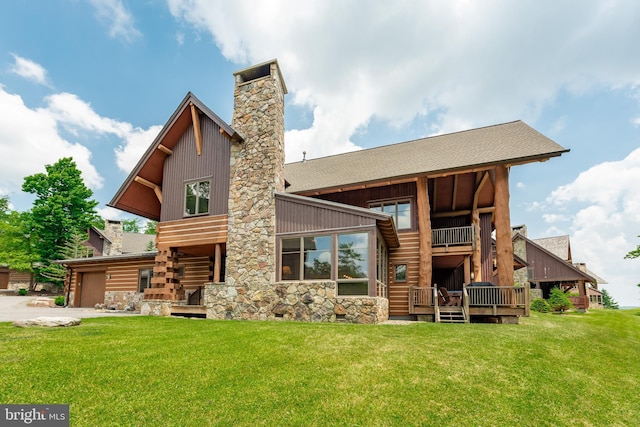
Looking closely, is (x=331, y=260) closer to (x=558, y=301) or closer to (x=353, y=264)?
(x=353, y=264)

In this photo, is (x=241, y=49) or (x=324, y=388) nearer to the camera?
(x=324, y=388)

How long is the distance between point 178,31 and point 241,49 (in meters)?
2.56

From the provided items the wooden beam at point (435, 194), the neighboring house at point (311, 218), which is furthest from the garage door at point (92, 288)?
the wooden beam at point (435, 194)

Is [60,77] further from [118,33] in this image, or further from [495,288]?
[495,288]

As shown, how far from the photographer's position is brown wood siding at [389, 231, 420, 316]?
1464cm

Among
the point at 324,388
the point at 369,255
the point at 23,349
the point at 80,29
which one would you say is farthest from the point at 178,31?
the point at 324,388

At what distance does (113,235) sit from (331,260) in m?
Result: 27.1

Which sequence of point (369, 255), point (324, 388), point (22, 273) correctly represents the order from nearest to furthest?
point (324, 388) → point (369, 255) → point (22, 273)

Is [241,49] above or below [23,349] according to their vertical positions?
above

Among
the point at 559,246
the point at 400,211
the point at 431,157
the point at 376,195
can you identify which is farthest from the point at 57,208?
the point at 559,246

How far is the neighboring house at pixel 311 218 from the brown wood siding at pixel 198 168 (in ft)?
0.17

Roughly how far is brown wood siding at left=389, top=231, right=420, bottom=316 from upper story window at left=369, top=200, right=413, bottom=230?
1.45ft

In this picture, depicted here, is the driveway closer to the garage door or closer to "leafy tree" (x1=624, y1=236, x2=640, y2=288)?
the garage door

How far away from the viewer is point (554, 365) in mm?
6191
